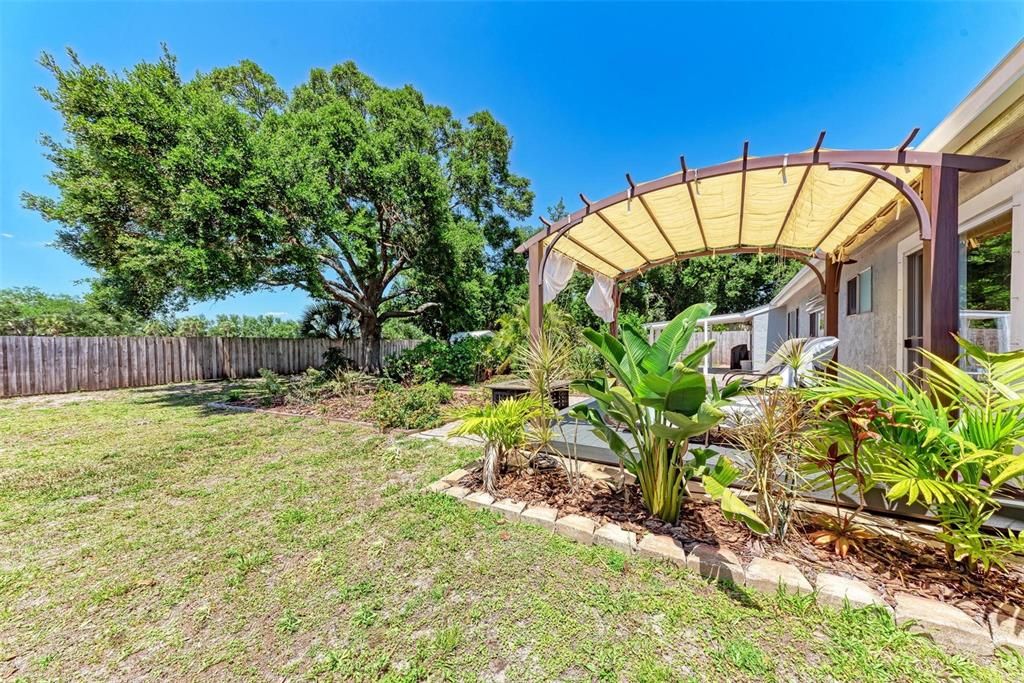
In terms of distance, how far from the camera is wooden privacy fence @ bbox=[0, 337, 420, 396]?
29.3 ft

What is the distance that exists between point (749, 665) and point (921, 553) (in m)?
1.55

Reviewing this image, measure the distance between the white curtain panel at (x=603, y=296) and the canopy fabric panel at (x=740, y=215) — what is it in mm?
540

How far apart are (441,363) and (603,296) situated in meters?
5.29

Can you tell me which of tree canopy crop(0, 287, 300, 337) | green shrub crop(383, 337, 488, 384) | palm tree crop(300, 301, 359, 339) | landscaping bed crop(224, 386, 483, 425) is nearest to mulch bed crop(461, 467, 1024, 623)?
landscaping bed crop(224, 386, 483, 425)

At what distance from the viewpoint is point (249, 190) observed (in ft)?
24.2

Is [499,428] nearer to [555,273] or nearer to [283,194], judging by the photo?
[555,273]

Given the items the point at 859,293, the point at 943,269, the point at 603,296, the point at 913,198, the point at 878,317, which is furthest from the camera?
the point at 603,296

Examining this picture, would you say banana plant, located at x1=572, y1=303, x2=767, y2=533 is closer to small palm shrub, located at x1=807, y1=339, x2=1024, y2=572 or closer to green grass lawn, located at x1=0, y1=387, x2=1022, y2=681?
green grass lawn, located at x1=0, y1=387, x2=1022, y2=681

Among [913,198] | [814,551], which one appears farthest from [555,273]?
[814,551]

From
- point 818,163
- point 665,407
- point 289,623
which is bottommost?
point 289,623

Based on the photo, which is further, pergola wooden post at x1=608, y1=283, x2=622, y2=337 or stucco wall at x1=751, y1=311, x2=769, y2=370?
stucco wall at x1=751, y1=311, x2=769, y2=370

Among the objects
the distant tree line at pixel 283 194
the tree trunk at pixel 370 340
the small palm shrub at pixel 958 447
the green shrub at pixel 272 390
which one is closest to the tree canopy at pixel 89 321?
the distant tree line at pixel 283 194

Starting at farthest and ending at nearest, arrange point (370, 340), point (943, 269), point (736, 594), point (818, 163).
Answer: point (370, 340) → point (818, 163) → point (943, 269) → point (736, 594)

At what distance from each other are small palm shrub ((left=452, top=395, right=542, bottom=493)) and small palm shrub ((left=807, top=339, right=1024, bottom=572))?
7.07ft
